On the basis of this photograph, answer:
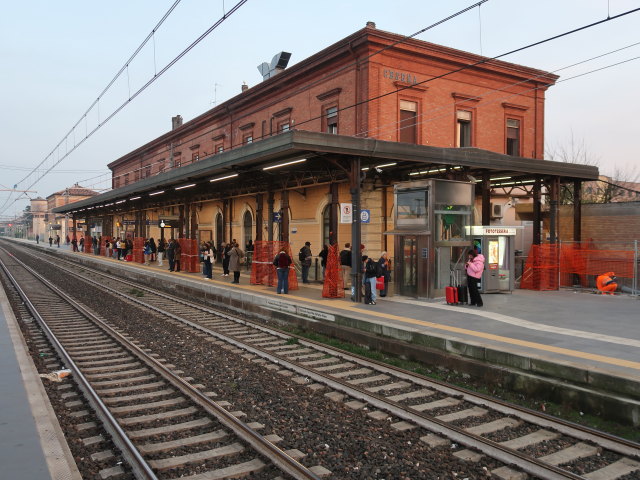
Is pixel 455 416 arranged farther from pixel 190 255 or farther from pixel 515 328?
pixel 190 255

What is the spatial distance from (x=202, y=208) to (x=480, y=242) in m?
23.1

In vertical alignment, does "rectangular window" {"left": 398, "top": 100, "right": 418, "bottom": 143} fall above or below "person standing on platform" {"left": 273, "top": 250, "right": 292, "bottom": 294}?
above

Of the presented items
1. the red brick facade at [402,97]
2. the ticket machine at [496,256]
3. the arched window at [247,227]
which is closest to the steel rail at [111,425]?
the ticket machine at [496,256]

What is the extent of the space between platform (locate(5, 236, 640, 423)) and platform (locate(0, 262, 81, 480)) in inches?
229

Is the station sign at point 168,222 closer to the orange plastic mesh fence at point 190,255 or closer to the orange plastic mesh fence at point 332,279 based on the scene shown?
the orange plastic mesh fence at point 190,255

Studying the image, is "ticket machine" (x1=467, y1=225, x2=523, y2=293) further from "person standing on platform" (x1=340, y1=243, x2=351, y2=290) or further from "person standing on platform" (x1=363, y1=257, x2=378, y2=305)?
"person standing on platform" (x1=363, y1=257, x2=378, y2=305)

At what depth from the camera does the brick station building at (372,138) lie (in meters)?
15.4

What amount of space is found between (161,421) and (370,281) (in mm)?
7773

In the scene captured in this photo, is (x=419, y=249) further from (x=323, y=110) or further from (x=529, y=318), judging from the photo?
(x=323, y=110)

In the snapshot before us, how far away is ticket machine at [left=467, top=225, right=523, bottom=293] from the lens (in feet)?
48.5

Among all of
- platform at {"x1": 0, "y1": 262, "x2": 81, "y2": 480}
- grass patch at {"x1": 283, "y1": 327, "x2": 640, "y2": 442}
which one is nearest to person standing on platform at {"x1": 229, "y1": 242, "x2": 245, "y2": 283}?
grass patch at {"x1": 283, "y1": 327, "x2": 640, "y2": 442}

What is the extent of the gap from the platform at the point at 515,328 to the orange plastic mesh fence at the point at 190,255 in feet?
25.7

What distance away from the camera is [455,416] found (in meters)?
5.93

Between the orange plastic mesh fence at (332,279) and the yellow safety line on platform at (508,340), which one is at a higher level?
the orange plastic mesh fence at (332,279)
